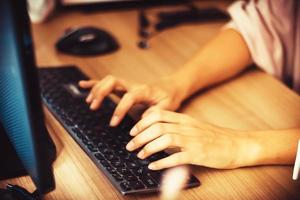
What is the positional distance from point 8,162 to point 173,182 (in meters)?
0.27

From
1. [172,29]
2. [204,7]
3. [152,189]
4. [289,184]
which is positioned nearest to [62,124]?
[152,189]

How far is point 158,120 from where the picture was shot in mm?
794

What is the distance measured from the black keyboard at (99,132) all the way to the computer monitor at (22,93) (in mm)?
150

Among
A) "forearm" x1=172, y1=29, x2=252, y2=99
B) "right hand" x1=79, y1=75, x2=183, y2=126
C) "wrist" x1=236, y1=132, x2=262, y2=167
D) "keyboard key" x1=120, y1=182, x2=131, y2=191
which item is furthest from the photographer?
"forearm" x1=172, y1=29, x2=252, y2=99

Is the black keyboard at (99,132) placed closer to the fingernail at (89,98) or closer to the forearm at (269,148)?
the fingernail at (89,98)

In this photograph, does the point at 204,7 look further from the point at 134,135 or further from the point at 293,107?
the point at 134,135

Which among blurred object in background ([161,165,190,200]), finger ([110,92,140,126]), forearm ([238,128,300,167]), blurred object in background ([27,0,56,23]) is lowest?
forearm ([238,128,300,167])

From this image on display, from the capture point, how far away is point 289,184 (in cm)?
77

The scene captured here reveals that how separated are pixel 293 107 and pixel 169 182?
41 cm

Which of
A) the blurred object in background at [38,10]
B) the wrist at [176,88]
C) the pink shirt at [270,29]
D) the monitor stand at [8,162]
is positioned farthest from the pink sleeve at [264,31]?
the monitor stand at [8,162]

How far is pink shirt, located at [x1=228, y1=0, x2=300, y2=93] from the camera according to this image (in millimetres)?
1154

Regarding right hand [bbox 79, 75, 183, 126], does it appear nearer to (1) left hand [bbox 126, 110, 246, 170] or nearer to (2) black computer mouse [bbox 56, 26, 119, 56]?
(1) left hand [bbox 126, 110, 246, 170]

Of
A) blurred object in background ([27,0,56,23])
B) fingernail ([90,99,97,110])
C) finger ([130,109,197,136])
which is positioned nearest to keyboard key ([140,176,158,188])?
finger ([130,109,197,136])

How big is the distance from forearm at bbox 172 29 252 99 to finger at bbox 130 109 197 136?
189mm
